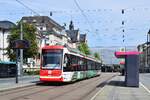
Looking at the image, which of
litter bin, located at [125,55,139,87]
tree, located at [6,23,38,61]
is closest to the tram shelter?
litter bin, located at [125,55,139,87]

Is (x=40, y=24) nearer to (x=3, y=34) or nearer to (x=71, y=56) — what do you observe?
(x=3, y=34)

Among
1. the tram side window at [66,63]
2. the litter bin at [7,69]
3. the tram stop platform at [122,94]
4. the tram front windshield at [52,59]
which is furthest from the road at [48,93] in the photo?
the litter bin at [7,69]

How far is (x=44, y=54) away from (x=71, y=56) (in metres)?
2.68

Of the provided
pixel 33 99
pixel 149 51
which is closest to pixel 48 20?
pixel 149 51

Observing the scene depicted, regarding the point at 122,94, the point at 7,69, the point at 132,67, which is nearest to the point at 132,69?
the point at 132,67

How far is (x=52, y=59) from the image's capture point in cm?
3594

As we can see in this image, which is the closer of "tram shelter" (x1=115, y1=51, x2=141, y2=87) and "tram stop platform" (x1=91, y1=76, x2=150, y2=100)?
"tram stop platform" (x1=91, y1=76, x2=150, y2=100)

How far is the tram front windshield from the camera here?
3556 cm

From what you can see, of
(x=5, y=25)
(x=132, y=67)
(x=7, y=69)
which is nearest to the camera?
(x=132, y=67)

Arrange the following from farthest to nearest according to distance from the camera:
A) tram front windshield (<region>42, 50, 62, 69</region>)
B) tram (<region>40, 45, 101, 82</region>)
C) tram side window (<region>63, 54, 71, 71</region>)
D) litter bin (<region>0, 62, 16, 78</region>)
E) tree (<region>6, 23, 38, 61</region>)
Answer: tree (<region>6, 23, 38, 61</region>) < litter bin (<region>0, 62, 16, 78</region>) < tram side window (<region>63, 54, 71, 71</region>) < tram front windshield (<region>42, 50, 62, 69</region>) < tram (<region>40, 45, 101, 82</region>)

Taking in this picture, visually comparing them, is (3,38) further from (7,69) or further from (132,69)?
(132,69)

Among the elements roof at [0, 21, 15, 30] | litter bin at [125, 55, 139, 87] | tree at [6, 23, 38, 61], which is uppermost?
roof at [0, 21, 15, 30]

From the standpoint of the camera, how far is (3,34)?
10194 centimetres

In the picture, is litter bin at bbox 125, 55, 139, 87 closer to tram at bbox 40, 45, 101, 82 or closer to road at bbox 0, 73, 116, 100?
road at bbox 0, 73, 116, 100
